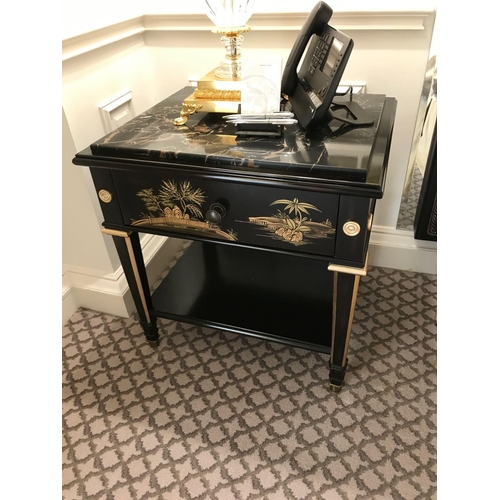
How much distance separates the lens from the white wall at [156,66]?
107 centimetres

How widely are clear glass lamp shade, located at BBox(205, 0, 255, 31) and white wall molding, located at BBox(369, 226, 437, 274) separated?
0.83 metres

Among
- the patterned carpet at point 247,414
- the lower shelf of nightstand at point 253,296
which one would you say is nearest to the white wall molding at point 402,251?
the patterned carpet at point 247,414

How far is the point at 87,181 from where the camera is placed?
1155 mm

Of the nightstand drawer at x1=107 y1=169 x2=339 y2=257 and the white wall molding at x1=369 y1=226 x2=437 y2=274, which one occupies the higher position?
the nightstand drawer at x1=107 y1=169 x2=339 y2=257

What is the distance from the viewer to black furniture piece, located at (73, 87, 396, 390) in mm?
771

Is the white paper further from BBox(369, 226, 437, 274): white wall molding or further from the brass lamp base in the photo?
BBox(369, 226, 437, 274): white wall molding

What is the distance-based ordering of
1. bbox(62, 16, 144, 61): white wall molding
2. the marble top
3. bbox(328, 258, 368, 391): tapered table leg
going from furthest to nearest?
bbox(62, 16, 144, 61): white wall molding
bbox(328, 258, 368, 391): tapered table leg
the marble top

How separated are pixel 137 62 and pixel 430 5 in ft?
2.83

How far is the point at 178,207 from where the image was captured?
90 cm

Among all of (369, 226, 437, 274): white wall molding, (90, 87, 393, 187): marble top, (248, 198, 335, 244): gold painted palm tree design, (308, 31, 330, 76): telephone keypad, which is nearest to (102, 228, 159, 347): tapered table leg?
(90, 87, 393, 187): marble top

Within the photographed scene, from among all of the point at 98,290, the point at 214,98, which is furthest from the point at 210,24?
the point at 98,290

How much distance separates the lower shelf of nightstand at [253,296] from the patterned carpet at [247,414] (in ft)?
0.50

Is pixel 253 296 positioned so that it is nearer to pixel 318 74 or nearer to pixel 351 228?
pixel 351 228
